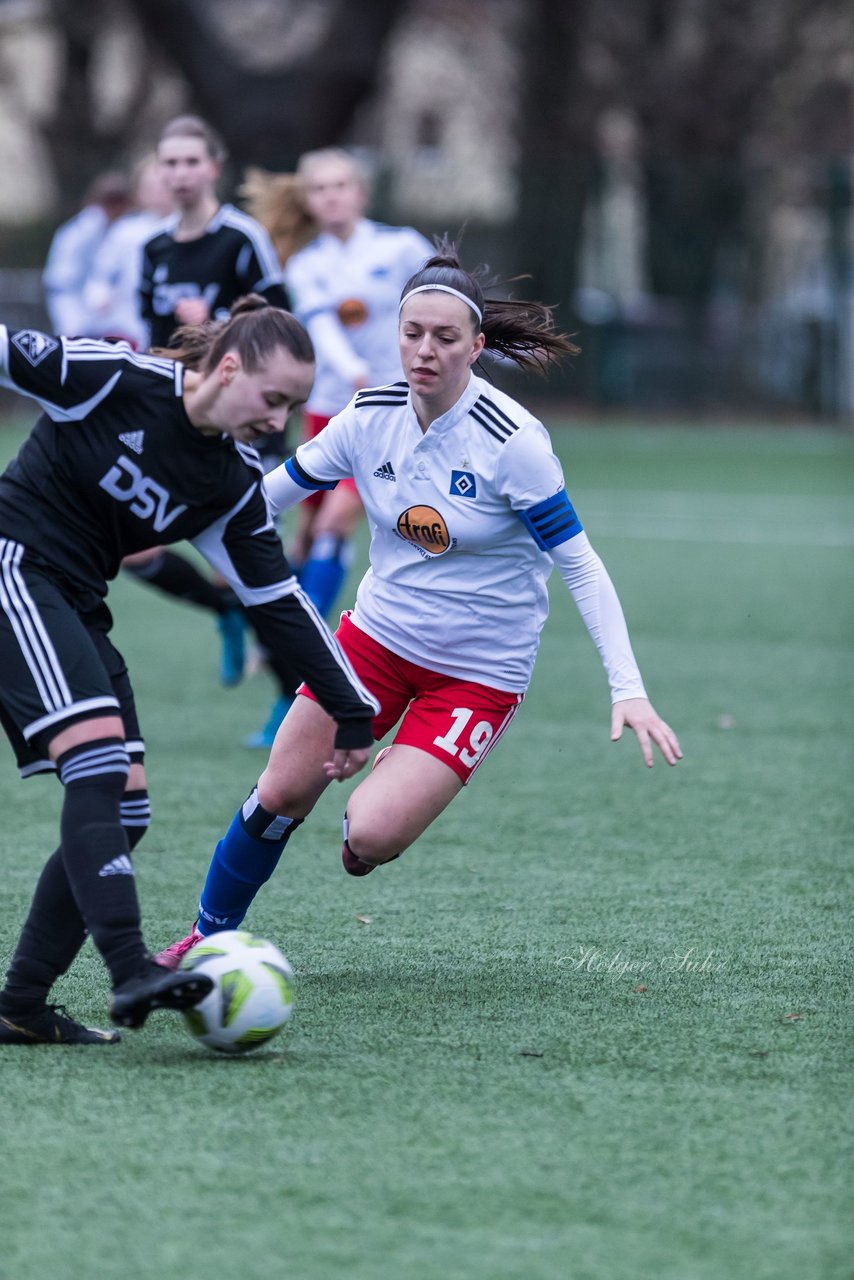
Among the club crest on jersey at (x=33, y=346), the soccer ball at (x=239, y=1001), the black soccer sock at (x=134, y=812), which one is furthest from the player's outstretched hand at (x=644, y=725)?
the club crest on jersey at (x=33, y=346)

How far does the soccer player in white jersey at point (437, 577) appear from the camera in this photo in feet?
14.8

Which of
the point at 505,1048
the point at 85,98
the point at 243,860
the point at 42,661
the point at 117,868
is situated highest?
the point at 85,98

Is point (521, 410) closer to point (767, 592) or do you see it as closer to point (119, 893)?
point (119, 893)

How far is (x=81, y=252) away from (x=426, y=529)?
28.7ft

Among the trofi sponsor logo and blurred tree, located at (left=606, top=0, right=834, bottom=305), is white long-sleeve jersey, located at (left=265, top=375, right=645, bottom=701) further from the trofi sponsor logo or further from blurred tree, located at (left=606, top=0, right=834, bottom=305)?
blurred tree, located at (left=606, top=0, right=834, bottom=305)

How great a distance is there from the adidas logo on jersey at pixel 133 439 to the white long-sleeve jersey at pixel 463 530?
0.88m

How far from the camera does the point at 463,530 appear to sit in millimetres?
4652

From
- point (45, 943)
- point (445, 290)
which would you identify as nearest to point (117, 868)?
point (45, 943)

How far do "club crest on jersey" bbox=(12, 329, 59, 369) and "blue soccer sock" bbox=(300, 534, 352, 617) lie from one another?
14.4 ft

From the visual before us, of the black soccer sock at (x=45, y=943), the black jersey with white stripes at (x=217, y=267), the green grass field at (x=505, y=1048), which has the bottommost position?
the green grass field at (x=505, y=1048)

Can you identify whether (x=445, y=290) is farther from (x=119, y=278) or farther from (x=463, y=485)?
(x=119, y=278)

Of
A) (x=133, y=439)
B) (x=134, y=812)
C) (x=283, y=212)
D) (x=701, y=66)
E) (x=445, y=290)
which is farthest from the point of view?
(x=701, y=66)

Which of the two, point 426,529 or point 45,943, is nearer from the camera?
point 45,943

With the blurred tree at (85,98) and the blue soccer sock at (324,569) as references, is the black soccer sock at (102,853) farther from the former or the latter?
the blurred tree at (85,98)
